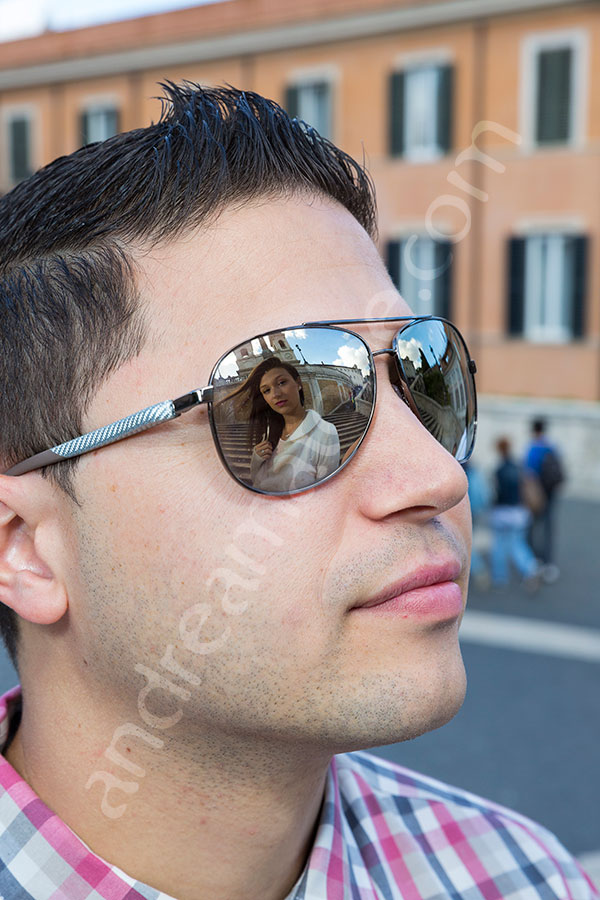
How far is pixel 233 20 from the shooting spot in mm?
14070

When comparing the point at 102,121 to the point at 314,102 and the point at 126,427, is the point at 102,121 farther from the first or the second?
the point at 126,427

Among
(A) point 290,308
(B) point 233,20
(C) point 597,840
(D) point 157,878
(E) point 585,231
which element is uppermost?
(B) point 233,20

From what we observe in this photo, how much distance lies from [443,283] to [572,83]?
10.1ft

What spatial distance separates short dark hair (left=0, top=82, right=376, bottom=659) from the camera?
1.26 m

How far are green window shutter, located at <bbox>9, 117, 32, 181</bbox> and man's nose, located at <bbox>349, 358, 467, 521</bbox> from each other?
1682 cm

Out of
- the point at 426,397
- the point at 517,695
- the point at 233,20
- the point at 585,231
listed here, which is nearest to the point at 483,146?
the point at 585,231

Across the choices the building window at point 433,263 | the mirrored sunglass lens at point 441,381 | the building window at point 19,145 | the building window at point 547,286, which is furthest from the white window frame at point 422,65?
the mirrored sunglass lens at point 441,381

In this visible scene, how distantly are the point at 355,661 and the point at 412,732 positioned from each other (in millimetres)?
114

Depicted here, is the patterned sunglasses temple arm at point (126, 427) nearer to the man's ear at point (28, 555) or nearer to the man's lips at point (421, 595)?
the man's ear at point (28, 555)

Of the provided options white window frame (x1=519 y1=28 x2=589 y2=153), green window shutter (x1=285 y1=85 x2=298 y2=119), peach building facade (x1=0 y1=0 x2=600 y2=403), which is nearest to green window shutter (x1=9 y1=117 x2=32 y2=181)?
peach building facade (x1=0 y1=0 x2=600 y2=403)

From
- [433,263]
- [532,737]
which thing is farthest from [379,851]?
[433,263]

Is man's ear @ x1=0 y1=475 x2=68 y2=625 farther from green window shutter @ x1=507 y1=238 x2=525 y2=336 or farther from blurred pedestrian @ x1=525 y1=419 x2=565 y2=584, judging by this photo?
green window shutter @ x1=507 y1=238 x2=525 y2=336

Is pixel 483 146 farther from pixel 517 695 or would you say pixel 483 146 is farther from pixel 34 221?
pixel 34 221

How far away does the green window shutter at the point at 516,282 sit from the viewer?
12.6 metres
